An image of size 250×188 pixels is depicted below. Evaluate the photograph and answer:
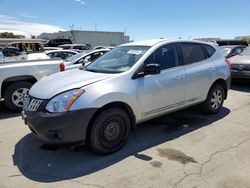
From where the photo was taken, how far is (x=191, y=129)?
16.3 feet

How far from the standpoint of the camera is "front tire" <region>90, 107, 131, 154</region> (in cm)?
373

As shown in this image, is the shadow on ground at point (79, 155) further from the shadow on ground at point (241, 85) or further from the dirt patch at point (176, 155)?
the shadow on ground at point (241, 85)

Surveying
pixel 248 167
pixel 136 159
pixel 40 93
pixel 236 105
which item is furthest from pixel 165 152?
pixel 236 105

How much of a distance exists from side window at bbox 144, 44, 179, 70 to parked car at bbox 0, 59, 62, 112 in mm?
3490

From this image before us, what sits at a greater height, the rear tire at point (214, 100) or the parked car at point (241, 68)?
the parked car at point (241, 68)

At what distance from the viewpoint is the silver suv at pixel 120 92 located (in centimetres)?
353

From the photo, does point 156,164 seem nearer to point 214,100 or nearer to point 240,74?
point 214,100

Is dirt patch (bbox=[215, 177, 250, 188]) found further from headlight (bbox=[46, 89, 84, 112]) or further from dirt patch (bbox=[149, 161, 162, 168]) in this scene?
headlight (bbox=[46, 89, 84, 112])

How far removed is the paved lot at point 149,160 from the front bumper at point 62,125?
43 cm

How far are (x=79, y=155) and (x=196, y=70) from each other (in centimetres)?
277

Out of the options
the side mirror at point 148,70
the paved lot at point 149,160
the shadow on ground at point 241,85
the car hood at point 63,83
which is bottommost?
the paved lot at point 149,160

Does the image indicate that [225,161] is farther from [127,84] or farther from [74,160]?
[74,160]

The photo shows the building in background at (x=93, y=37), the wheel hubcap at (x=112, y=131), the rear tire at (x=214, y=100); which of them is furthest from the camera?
the building in background at (x=93, y=37)

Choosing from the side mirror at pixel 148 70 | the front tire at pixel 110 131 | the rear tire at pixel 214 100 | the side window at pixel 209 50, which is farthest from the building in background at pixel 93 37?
the front tire at pixel 110 131
